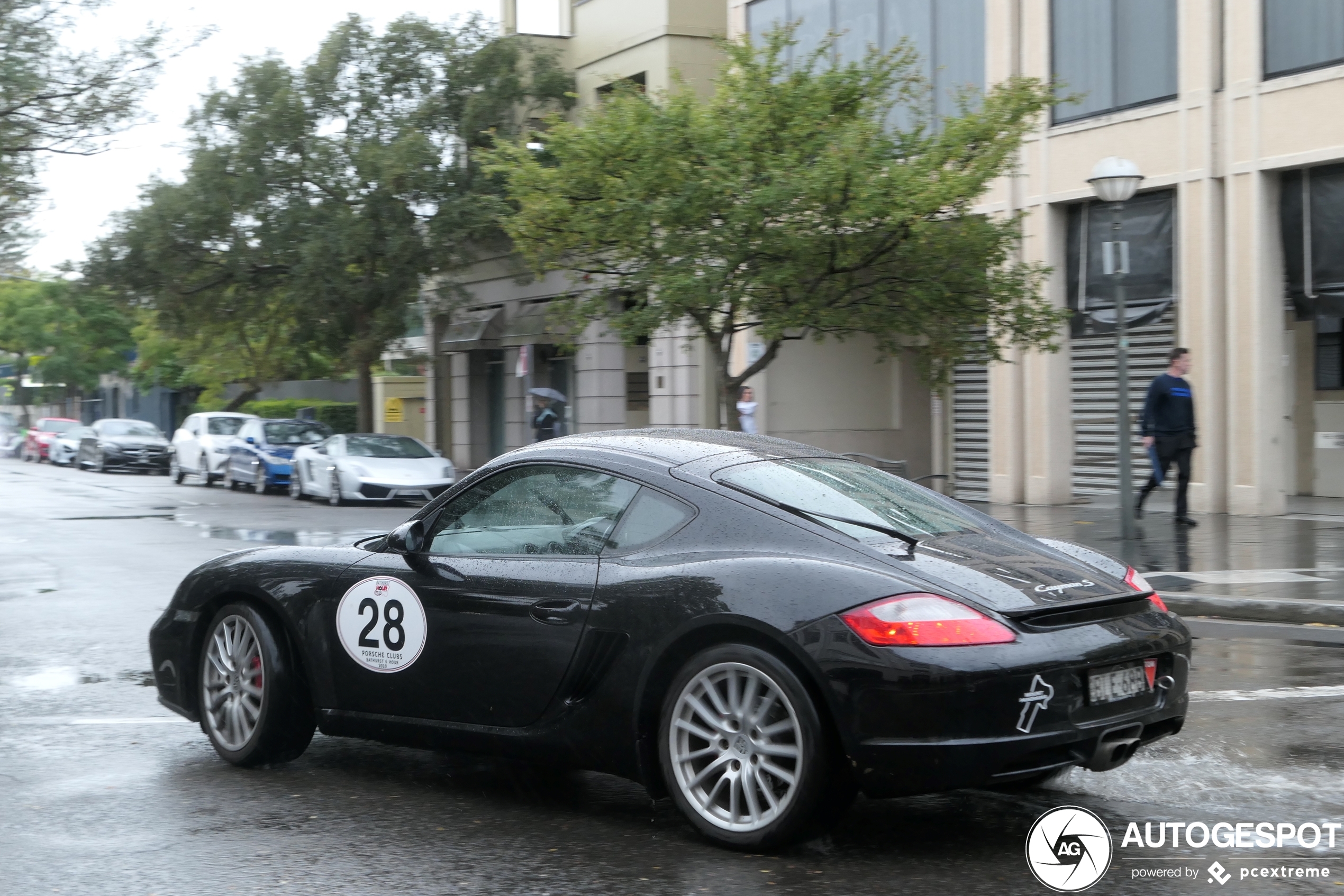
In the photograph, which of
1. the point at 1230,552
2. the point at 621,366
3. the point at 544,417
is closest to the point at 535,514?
the point at 1230,552

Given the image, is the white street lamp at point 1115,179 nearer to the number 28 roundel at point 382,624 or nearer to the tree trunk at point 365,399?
the number 28 roundel at point 382,624

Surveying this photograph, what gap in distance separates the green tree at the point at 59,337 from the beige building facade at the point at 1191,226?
43089 millimetres

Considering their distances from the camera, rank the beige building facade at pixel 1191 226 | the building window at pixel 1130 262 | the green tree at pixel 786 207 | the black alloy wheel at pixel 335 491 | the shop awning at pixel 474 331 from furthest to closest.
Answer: the shop awning at pixel 474 331
the black alloy wheel at pixel 335 491
the building window at pixel 1130 262
the beige building facade at pixel 1191 226
the green tree at pixel 786 207

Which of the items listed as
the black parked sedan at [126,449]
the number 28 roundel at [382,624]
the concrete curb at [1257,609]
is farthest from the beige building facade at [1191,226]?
the black parked sedan at [126,449]

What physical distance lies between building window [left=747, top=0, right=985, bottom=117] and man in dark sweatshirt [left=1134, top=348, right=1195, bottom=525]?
6463 mm

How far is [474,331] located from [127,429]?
12.8m

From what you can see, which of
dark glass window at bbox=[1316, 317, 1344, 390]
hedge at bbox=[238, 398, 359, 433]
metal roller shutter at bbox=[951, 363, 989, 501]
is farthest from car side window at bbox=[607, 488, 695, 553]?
hedge at bbox=[238, 398, 359, 433]

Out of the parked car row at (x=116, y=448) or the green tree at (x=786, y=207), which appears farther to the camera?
the parked car row at (x=116, y=448)

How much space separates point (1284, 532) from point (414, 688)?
41.5 feet

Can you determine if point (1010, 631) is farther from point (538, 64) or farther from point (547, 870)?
point (538, 64)

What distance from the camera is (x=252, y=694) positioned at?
609 cm

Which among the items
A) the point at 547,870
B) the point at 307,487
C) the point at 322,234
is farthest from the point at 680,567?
the point at 322,234

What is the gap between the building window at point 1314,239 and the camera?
17609 millimetres

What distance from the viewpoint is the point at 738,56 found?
1692cm
